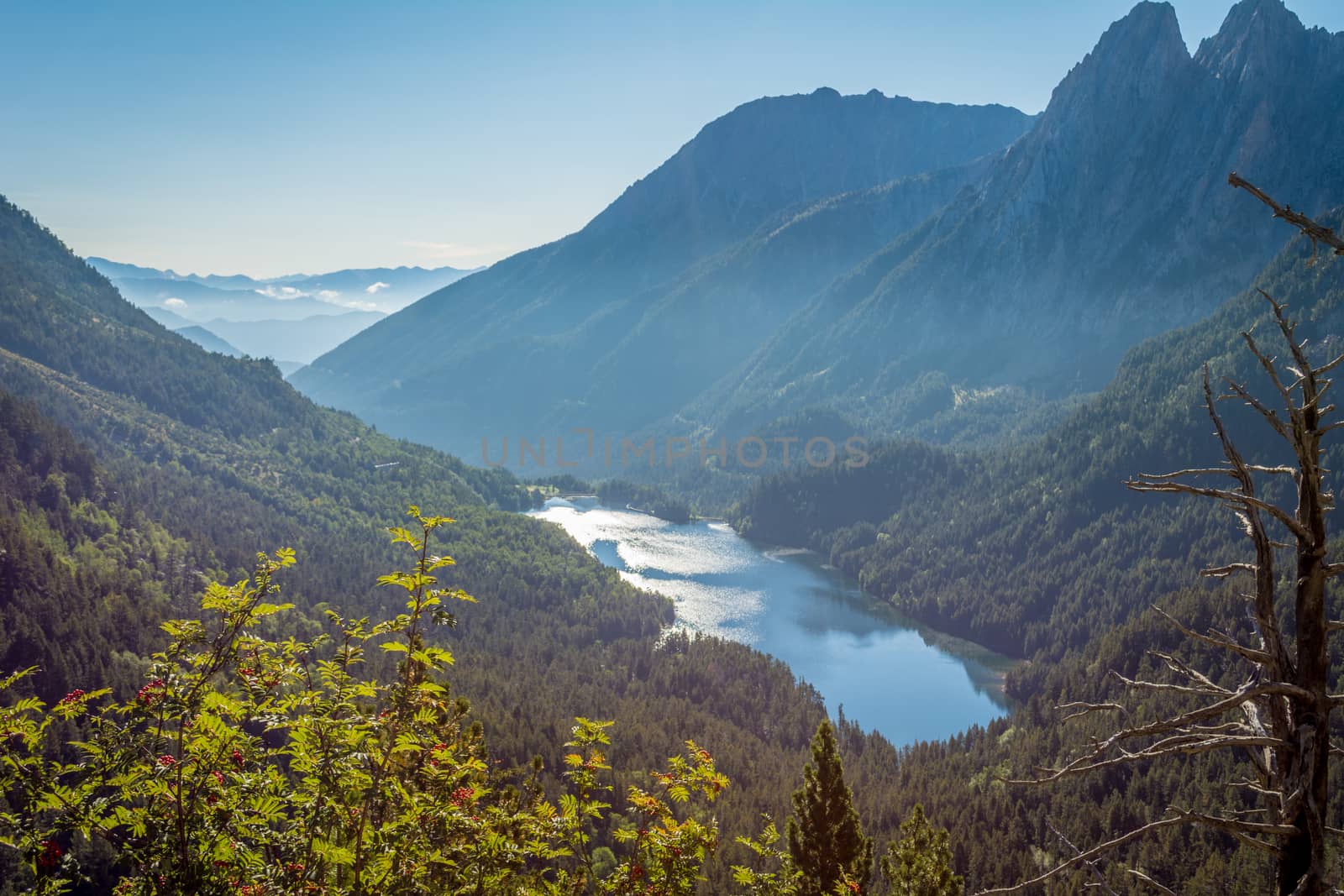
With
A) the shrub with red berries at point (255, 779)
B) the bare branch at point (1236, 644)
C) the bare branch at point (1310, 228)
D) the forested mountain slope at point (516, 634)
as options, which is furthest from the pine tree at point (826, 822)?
the forested mountain slope at point (516, 634)

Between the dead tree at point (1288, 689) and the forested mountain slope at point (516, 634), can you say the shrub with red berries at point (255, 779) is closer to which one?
the dead tree at point (1288, 689)

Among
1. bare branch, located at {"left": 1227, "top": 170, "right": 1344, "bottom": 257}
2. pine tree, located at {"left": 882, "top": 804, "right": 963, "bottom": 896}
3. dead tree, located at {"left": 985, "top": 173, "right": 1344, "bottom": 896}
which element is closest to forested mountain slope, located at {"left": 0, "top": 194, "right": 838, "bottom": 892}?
pine tree, located at {"left": 882, "top": 804, "right": 963, "bottom": 896}

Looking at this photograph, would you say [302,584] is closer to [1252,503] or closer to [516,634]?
[516,634]

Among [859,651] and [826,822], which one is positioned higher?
[826,822]

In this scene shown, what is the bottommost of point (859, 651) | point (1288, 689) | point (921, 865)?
point (859, 651)

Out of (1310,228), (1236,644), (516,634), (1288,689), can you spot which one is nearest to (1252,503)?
(1236,644)

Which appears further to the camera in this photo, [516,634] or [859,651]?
[859,651]

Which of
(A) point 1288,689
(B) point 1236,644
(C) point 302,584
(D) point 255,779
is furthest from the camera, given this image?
(C) point 302,584
